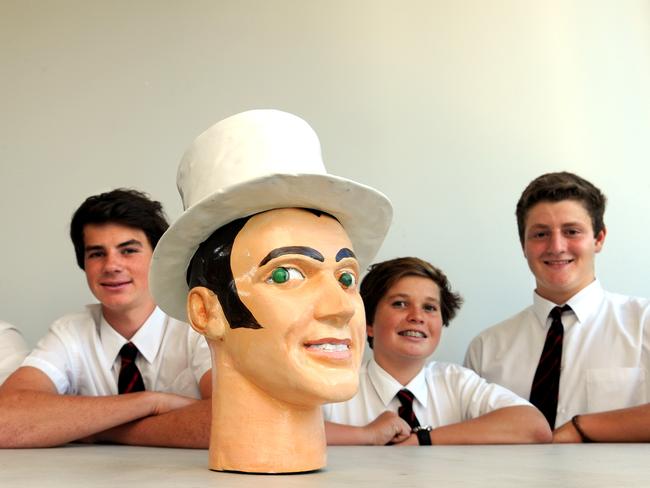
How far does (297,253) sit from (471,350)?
1787 millimetres

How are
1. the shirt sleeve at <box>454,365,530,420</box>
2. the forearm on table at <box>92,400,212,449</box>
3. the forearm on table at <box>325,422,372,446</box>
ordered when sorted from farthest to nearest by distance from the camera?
the shirt sleeve at <box>454,365,530,420</box> < the forearm on table at <box>325,422,372,446</box> < the forearm on table at <box>92,400,212,449</box>

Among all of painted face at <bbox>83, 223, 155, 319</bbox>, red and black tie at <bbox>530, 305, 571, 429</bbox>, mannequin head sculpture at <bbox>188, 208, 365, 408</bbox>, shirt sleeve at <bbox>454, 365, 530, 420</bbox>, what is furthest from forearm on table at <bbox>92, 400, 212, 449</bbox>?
red and black tie at <bbox>530, 305, 571, 429</bbox>

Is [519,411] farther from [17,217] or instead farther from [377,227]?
[17,217]

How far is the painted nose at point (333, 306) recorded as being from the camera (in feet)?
5.36

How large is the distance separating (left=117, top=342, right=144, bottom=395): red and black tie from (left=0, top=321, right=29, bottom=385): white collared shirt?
0.37 m

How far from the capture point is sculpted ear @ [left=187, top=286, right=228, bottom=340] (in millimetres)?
1726

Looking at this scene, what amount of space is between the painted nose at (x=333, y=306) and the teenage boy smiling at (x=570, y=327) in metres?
1.53

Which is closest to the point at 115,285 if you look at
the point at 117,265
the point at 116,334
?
the point at 117,265

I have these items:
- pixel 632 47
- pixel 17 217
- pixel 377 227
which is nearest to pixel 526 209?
pixel 632 47

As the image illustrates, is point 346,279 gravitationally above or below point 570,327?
below

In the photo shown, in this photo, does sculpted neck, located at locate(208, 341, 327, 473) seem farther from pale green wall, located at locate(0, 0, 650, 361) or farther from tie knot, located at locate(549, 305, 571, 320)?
pale green wall, located at locate(0, 0, 650, 361)

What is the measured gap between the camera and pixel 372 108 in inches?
149

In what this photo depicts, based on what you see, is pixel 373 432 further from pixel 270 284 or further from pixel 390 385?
pixel 270 284

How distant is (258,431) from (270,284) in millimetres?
278
